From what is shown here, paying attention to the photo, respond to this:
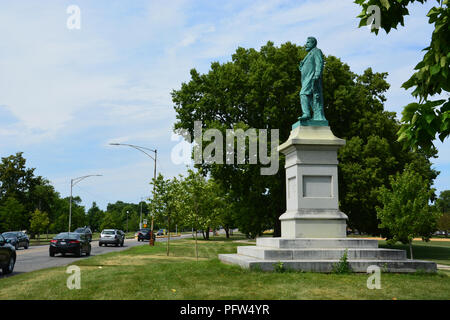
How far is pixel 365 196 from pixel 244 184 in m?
8.73

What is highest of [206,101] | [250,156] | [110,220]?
[206,101]

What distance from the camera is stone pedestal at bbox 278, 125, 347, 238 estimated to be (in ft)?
41.6

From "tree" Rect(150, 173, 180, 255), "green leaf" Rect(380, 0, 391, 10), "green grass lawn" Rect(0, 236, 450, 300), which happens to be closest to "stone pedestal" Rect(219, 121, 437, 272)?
"green grass lawn" Rect(0, 236, 450, 300)

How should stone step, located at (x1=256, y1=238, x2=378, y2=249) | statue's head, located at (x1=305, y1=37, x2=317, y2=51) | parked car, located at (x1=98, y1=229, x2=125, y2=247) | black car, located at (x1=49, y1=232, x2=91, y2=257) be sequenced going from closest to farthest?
stone step, located at (x1=256, y1=238, x2=378, y2=249)
statue's head, located at (x1=305, y1=37, x2=317, y2=51)
black car, located at (x1=49, y1=232, x2=91, y2=257)
parked car, located at (x1=98, y1=229, x2=125, y2=247)

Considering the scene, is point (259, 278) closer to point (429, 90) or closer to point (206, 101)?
point (429, 90)

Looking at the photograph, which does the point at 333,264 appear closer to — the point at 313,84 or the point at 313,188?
the point at 313,188

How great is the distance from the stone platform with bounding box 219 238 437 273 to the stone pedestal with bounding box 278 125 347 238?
686 mm

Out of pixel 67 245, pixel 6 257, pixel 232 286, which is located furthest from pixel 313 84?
pixel 67 245

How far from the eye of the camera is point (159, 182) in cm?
2652

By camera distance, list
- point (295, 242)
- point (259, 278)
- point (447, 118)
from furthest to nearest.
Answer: point (295, 242)
point (259, 278)
point (447, 118)

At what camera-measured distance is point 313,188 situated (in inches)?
514

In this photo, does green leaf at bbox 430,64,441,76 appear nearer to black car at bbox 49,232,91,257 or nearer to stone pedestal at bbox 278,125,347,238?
stone pedestal at bbox 278,125,347,238

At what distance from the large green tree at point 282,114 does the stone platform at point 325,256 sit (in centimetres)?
1703
